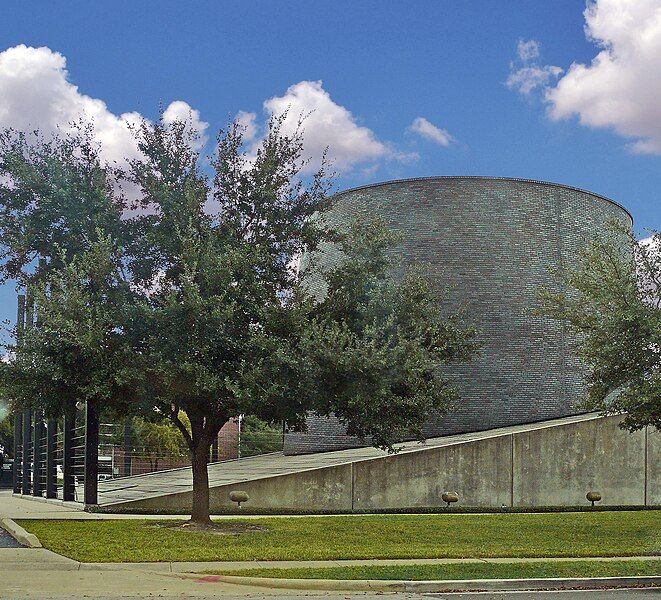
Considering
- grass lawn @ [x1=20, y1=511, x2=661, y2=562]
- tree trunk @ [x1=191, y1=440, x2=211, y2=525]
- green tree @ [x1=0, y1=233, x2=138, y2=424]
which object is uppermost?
green tree @ [x1=0, y1=233, x2=138, y2=424]

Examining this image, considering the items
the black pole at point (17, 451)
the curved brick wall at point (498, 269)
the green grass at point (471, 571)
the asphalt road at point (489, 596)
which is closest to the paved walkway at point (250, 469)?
the curved brick wall at point (498, 269)

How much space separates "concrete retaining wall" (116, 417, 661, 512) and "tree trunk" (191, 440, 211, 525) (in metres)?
8.80

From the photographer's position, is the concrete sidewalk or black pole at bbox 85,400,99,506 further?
black pole at bbox 85,400,99,506

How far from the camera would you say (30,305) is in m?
22.2

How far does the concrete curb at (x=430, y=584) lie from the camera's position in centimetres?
1375

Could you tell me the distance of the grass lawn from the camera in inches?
664

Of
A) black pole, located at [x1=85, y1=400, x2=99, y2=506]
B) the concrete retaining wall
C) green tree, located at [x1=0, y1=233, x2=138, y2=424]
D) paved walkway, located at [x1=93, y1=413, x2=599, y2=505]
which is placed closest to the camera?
green tree, located at [x1=0, y1=233, x2=138, y2=424]

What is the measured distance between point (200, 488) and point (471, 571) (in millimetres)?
9039

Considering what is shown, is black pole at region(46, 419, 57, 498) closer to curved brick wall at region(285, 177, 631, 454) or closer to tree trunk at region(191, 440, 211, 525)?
curved brick wall at region(285, 177, 631, 454)

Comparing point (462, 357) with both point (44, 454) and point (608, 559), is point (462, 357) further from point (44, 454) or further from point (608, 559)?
point (44, 454)

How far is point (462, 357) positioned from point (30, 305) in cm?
964

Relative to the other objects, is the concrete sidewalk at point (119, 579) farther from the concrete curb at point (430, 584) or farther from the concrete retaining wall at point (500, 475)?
the concrete retaining wall at point (500, 475)

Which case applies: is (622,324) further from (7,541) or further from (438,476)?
(438,476)

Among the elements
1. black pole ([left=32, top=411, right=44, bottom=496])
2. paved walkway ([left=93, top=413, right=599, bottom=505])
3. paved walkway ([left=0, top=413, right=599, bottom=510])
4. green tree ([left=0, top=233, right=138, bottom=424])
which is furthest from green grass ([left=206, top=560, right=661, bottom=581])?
black pole ([left=32, top=411, right=44, bottom=496])
